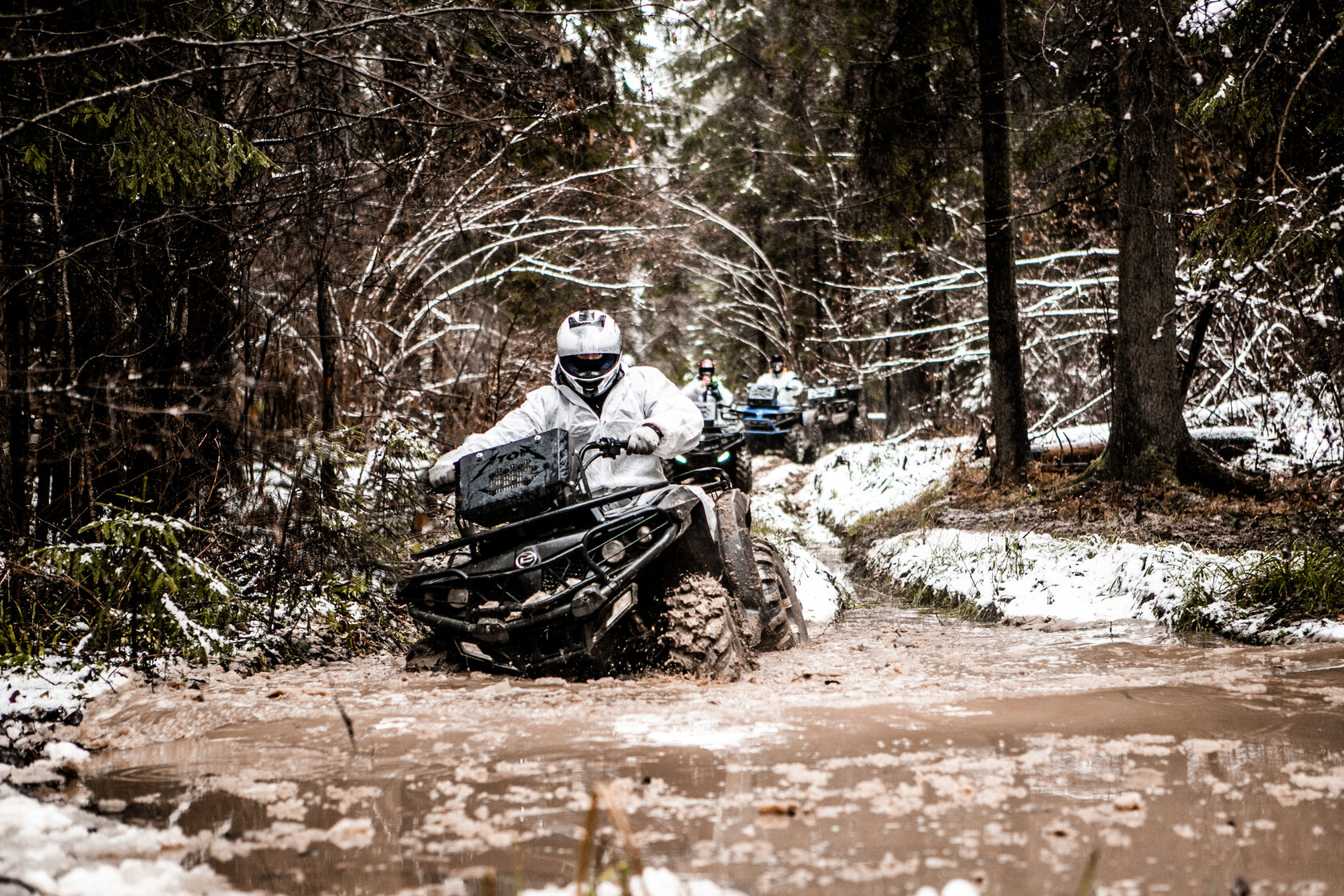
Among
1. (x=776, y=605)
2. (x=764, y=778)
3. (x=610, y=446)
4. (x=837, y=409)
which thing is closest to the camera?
(x=764, y=778)

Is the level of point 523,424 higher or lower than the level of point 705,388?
lower

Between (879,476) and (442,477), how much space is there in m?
12.9

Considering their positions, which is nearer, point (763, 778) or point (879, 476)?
point (763, 778)

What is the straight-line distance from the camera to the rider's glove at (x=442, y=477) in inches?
218

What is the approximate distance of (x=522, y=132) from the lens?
962cm

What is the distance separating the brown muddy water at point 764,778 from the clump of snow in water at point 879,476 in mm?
10828

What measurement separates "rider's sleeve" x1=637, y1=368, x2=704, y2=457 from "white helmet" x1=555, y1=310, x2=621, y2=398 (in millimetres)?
236

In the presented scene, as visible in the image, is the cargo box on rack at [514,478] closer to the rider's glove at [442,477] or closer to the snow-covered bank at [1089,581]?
the rider's glove at [442,477]

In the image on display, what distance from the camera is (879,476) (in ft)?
57.9

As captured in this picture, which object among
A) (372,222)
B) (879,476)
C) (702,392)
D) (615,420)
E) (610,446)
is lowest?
(879,476)

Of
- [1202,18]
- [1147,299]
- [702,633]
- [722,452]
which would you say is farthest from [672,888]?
[722,452]

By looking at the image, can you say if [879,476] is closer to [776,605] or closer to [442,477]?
[776,605]

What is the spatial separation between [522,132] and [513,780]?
7301 mm

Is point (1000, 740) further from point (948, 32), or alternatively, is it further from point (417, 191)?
point (948, 32)
